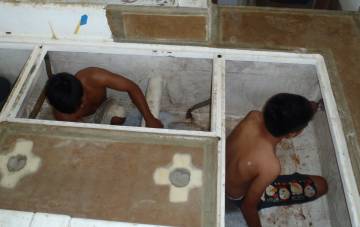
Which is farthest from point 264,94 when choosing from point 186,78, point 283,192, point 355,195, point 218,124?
point 355,195

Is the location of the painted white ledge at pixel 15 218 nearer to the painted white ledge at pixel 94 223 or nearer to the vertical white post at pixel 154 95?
the painted white ledge at pixel 94 223

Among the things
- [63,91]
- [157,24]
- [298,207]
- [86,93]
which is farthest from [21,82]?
[298,207]

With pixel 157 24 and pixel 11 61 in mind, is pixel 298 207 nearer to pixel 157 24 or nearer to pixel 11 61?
pixel 157 24

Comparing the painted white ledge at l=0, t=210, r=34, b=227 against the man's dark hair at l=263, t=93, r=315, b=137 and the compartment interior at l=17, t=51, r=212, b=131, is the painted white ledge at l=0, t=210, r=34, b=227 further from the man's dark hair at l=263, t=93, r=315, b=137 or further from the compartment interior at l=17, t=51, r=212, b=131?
the man's dark hair at l=263, t=93, r=315, b=137

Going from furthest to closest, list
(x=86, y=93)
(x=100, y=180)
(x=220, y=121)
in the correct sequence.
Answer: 1. (x=86, y=93)
2. (x=220, y=121)
3. (x=100, y=180)

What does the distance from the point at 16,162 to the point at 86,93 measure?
656 millimetres

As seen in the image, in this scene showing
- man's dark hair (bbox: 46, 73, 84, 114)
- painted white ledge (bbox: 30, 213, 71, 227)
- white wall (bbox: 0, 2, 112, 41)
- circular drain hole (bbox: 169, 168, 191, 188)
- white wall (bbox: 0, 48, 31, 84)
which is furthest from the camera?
white wall (bbox: 0, 48, 31, 84)

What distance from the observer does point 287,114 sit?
128 centimetres

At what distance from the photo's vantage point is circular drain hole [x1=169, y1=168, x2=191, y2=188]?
3.85ft

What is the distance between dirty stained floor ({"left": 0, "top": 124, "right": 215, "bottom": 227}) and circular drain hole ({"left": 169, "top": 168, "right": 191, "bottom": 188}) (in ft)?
0.12

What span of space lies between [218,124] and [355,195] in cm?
57

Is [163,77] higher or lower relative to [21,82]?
higher

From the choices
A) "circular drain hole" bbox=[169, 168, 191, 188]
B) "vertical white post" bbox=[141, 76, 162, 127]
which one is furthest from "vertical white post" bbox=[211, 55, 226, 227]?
"vertical white post" bbox=[141, 76, 162, 127]

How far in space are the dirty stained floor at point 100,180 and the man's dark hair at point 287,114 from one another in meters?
0.34
